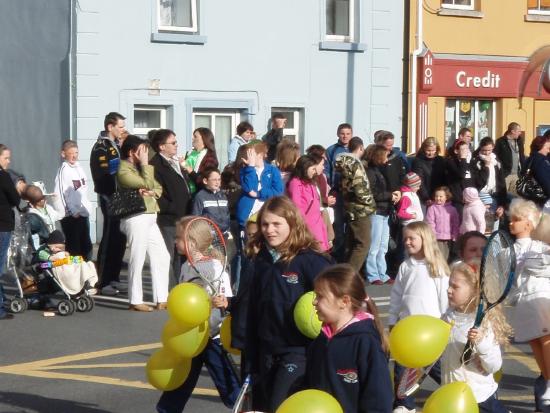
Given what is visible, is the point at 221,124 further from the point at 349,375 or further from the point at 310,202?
the point at 349,375

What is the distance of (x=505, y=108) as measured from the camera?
1059 inches

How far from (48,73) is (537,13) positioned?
436 inches

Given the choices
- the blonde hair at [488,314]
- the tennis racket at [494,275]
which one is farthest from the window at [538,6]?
the tennis racket at [494,275]

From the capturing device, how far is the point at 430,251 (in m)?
8.98

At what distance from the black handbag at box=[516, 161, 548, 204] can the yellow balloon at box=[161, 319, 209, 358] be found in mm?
9673

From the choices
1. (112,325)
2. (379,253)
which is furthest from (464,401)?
(379,253)

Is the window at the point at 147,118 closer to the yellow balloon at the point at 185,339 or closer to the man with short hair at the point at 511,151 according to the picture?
the man with short hair at the point at 511,151

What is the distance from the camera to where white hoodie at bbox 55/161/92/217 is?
50.1ft

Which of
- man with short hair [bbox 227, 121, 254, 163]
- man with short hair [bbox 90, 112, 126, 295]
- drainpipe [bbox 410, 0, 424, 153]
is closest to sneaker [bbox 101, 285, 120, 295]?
man with short hair [bbox 90, 112, 126, 295]

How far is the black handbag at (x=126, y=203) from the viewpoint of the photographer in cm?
1405

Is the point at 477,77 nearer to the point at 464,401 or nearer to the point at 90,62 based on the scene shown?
the point at 90,62

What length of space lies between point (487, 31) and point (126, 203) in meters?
14.2

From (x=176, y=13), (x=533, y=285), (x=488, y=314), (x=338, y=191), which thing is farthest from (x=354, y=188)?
(x=488, y=314)

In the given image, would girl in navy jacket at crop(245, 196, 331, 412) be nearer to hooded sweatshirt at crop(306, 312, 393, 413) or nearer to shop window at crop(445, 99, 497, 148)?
hooded sweatshirt at crop(306, 312, 393, 413)
